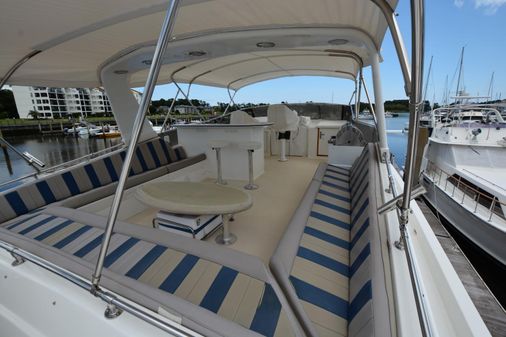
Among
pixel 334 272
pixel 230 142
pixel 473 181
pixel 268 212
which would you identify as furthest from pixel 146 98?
pixel 473 181

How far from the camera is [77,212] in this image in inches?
73.9

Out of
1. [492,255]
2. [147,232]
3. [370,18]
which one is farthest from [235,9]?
[492,255]

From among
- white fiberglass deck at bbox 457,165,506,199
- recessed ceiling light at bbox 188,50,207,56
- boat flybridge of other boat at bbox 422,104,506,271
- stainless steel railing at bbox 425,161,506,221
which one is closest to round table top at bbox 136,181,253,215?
recessed ceiling light at bbox 188,50,207,56

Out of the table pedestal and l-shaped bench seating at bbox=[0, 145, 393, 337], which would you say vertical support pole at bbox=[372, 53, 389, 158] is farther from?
the table pedestal

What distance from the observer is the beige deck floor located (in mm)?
1973

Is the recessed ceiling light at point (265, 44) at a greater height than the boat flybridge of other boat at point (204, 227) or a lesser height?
greater

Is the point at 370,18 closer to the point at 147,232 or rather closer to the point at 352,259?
the point at 352,259

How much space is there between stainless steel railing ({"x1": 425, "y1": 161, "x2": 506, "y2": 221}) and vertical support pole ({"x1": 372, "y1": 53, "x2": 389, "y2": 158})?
3.89 metres

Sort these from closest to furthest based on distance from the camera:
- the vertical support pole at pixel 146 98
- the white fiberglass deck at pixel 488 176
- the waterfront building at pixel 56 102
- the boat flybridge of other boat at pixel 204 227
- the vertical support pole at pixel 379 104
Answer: the vertical support pole at pixel 146 98 → the boat flybridge of other boat at pixel 204 227 → the vertical support pole at pixel 379 104 → the white fiberglass deck at pixel 488 176 → the waterfront building at pixel 56 102

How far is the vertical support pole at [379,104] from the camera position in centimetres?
255

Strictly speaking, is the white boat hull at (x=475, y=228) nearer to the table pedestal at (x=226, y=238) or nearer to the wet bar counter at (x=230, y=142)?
the wet bar counter at (x=230, y=142)

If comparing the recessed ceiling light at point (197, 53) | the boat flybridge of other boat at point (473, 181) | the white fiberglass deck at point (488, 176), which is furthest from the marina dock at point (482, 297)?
the recessed ceiling light at point (197, 53)

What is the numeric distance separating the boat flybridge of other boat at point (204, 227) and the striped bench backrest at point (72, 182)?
0.5 inches

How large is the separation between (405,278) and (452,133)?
A: 10.8 metres
